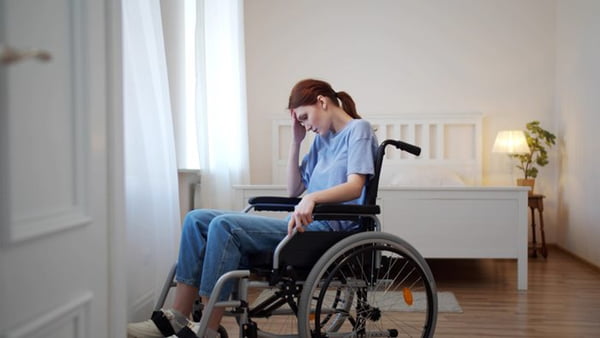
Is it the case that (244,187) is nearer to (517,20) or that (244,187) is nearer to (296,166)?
(296,166)

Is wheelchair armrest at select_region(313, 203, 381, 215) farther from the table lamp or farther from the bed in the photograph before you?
the table lamp

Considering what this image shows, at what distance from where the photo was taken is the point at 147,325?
4.94ft

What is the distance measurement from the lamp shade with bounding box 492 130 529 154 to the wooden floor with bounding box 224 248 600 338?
85 cm

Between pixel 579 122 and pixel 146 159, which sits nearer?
pixel 146 159

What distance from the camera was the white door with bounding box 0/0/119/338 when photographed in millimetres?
917

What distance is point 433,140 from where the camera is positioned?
4805 mm

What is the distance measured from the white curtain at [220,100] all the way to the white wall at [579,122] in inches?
95.2

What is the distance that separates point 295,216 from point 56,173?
0.63 metres

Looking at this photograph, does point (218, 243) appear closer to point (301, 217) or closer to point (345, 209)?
point (301, 217)

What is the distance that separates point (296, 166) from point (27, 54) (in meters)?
1.48

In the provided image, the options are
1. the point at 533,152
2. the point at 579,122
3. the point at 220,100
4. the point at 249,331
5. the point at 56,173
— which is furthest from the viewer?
the point at 533,152

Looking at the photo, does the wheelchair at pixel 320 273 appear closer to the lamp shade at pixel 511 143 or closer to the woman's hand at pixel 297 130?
the woman's hand at pixel 297 130

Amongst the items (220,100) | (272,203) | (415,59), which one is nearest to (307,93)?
(272,203)

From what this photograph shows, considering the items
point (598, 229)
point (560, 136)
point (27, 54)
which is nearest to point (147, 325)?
point (27, 54)
